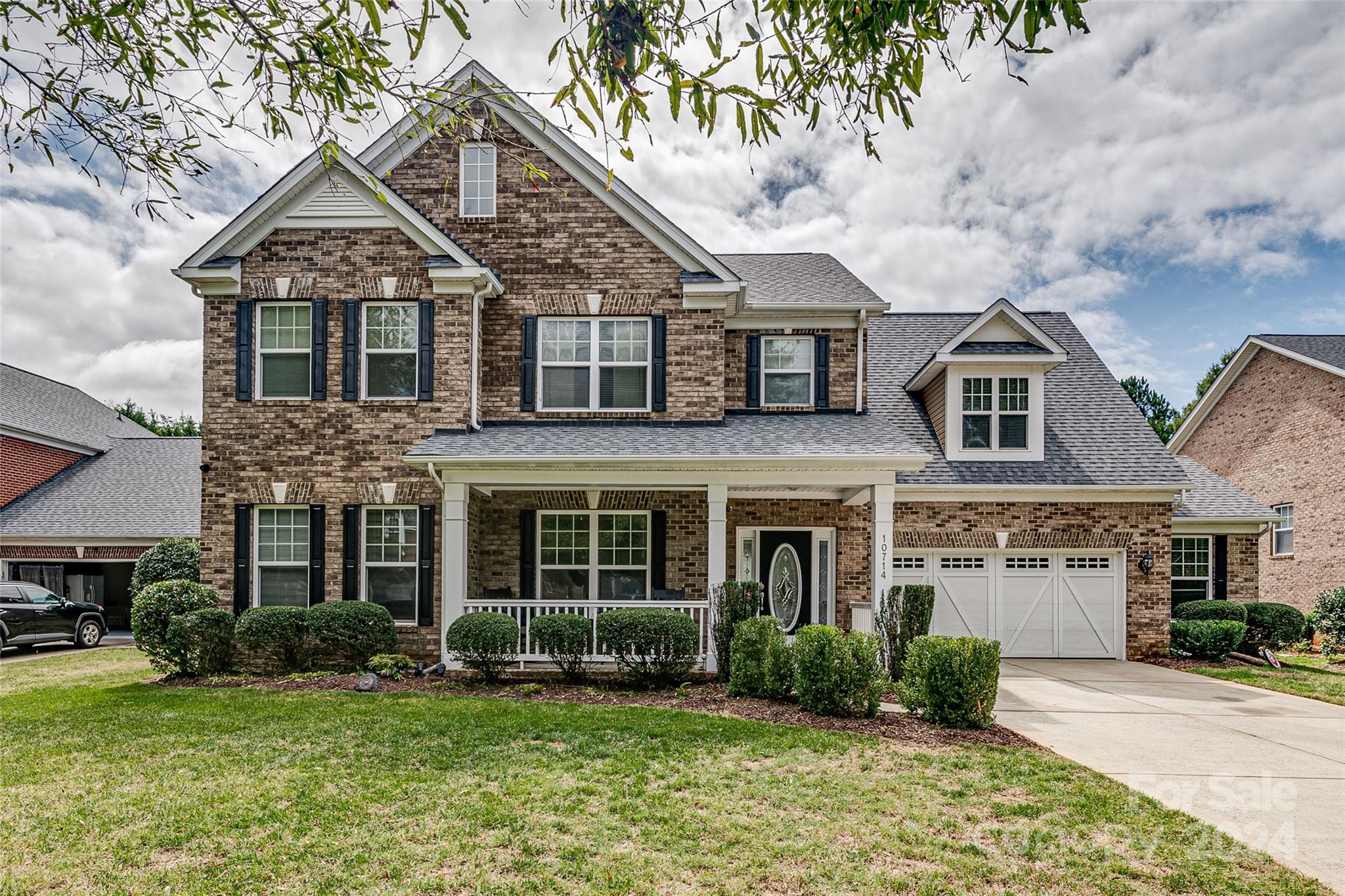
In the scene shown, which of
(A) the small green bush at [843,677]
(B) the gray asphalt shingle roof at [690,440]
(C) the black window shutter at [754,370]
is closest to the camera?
(A) the small green bush at [843,677]

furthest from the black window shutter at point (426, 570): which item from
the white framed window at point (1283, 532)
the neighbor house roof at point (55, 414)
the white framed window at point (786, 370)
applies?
the white framed window at point (1283, 532)

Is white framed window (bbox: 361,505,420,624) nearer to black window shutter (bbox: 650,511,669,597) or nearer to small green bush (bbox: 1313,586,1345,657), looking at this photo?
black window shutter (bbox: 650,511,669,597)

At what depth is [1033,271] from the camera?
76.4 ft

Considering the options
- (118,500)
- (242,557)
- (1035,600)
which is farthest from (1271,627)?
(118,500)

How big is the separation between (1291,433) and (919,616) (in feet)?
51.1

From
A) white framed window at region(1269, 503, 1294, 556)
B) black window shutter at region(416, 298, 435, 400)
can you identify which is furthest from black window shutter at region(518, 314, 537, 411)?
white framed window at region(1269, 503, 1294, 556)

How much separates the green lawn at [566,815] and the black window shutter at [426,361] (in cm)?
531

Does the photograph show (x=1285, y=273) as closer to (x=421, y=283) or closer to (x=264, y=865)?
(x=421, y=283)

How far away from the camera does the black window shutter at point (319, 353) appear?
12.1 m

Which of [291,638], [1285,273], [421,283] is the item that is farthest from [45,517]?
[1285,273]

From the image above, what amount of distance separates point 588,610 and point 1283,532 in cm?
1859

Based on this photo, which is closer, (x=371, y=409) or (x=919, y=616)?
(x=919, y=616)

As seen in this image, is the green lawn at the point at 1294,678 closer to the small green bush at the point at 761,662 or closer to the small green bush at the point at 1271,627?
the small green bush at the point at 1271,627

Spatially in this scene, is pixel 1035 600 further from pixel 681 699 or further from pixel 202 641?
pixel 202 641
